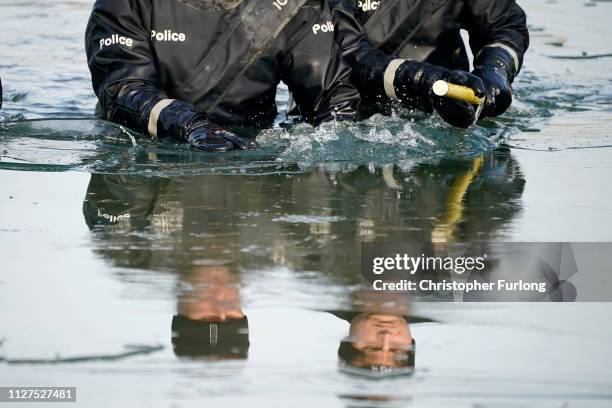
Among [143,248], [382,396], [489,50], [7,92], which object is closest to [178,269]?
[143,248]

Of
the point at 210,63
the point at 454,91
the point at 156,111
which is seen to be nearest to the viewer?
the point at 156,111

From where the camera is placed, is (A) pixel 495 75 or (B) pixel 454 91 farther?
(A) pixel 495 75

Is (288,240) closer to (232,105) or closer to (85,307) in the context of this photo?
(85,307)

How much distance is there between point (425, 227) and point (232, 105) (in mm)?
2084

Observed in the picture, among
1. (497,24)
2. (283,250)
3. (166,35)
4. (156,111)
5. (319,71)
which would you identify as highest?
A: (497,24)

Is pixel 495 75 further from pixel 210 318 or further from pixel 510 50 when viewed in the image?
pixel 210 318

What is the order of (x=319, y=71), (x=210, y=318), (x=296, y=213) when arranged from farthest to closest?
1. (x=319, y=71)
2. (x=296, y=213)
3. (x=210, y=318)

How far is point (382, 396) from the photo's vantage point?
136 inches

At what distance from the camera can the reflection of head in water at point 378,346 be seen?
3.67 metres

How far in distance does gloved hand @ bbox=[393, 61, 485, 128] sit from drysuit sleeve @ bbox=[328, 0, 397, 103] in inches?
5.3

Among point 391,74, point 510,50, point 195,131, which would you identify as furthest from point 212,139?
point 510,50

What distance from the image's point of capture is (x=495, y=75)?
7047mm

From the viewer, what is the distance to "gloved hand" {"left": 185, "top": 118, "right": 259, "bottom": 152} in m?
6.05

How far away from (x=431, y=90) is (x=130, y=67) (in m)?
1.41
